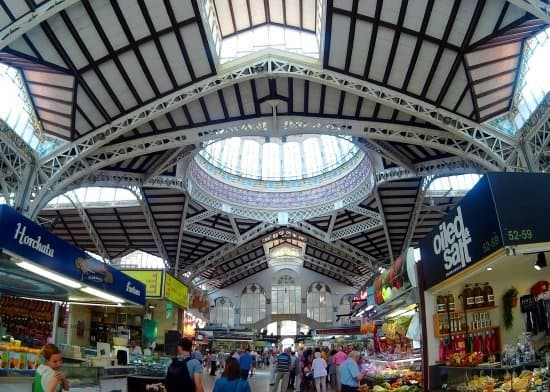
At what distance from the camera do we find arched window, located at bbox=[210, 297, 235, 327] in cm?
4491

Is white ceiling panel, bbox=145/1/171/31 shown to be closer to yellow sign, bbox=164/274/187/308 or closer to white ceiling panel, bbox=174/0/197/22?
white ceiling panel, bbox=174/0/197/22

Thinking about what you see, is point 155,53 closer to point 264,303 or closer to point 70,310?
point 70,310

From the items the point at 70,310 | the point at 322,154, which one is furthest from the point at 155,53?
the point at 322,154

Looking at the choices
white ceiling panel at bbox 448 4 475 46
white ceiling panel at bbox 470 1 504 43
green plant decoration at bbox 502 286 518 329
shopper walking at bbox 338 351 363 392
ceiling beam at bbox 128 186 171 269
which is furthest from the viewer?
ceiling beam at bbox 128 186 171 269

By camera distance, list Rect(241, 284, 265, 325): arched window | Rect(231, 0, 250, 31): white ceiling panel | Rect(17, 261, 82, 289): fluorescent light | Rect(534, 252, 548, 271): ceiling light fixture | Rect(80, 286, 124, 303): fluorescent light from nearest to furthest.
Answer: Rect(534, 252, 548, 271): ceiling light fixture → Rect(17, 261, 82, 289): fluorescent light → Rect(80, 286, 124, 303): fluorescent light → Rect(231, 0, 250, 31): white ceiling panel → Rect(241, 284, 265, 325): arched window

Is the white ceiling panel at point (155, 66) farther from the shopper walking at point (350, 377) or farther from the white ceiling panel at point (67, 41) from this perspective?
the shopper walking at point (350, 377)

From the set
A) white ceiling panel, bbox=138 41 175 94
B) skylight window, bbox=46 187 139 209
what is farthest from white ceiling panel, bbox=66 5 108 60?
skylight window, bbox=46 187 139 209

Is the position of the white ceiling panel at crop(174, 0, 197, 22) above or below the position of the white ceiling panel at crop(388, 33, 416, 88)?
above

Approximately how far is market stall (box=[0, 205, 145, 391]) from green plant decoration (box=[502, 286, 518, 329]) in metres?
6.44

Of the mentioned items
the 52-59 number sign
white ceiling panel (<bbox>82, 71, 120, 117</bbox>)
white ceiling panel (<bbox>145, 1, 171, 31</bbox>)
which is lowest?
the 52-59 number sign

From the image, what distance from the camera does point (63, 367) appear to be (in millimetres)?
7020

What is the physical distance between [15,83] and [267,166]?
60.2 feet

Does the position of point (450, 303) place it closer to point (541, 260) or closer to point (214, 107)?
point (541, 260)

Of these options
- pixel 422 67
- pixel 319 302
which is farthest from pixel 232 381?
pixel 319 302
